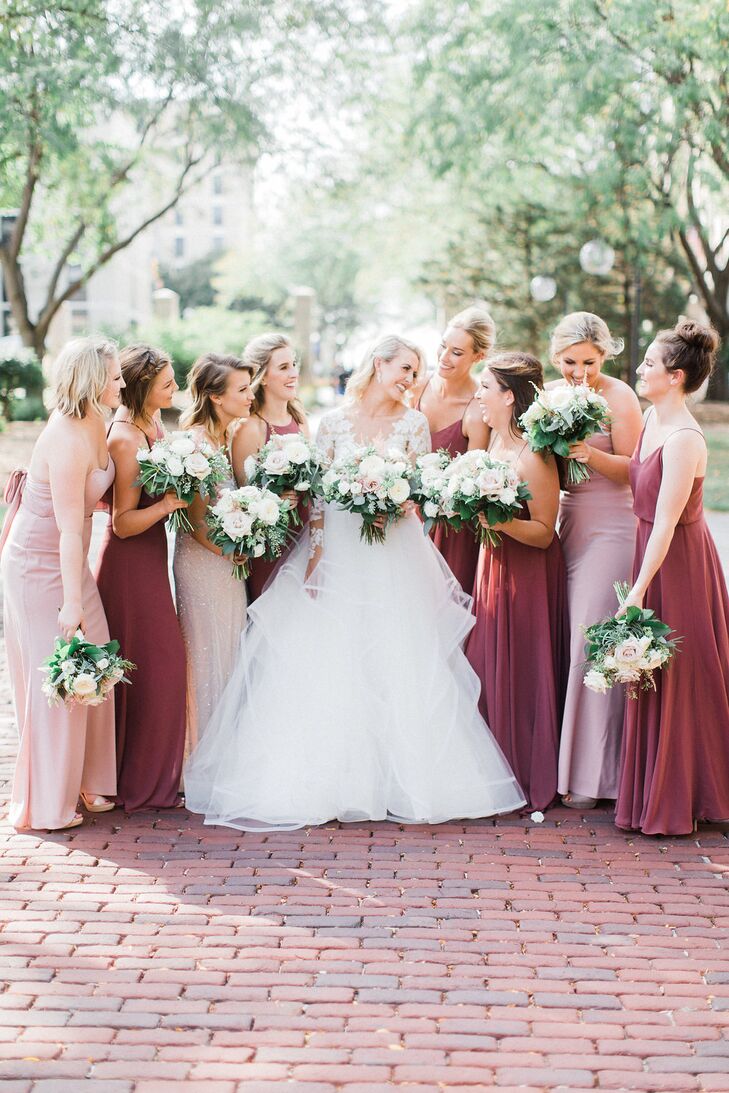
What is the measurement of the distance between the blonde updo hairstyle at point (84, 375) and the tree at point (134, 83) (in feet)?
42.2

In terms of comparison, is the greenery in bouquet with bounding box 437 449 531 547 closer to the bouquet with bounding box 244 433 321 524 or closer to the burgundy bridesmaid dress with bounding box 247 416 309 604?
the bouquet with bounding box 244 433 321 524

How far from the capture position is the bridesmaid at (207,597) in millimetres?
6676

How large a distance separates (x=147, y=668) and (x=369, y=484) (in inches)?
62.7

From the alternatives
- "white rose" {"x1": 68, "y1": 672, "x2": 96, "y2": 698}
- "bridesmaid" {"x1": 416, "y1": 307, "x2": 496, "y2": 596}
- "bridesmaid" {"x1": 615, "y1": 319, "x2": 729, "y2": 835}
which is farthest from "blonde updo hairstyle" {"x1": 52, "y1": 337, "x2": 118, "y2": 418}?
"bridesmaid" {"x1": 615, "y1": 319, "x2": 729, "y2": 835}

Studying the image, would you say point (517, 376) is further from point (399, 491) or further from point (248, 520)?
point (248, 520)

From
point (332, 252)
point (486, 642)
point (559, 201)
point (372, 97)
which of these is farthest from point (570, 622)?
point (332, 252)

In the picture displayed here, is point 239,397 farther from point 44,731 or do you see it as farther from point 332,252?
point 332,252

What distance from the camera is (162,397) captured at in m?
6.43

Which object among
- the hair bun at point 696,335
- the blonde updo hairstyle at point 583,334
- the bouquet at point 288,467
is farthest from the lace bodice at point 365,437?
the hair bun at point 696,335

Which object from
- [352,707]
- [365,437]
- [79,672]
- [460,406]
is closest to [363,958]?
[352,707]

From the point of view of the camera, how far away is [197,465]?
6039 millimetres

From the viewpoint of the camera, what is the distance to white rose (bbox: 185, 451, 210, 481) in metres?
6.03

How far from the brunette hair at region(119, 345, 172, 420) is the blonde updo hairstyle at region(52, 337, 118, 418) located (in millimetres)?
336

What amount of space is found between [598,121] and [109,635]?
54.2ft
